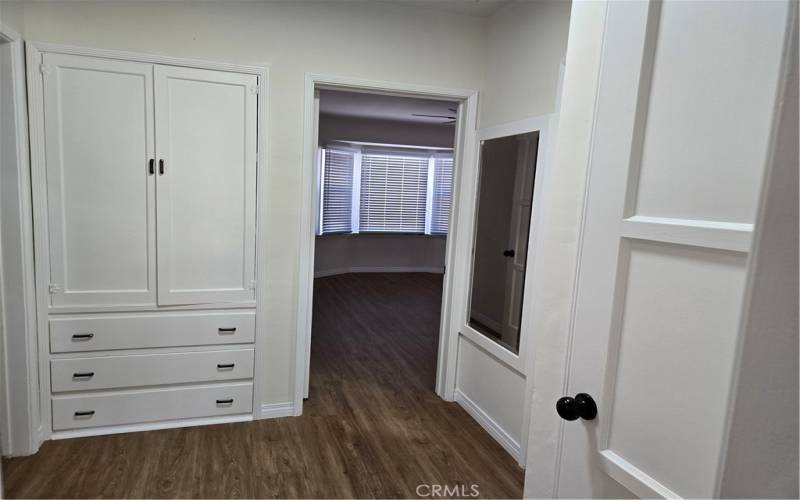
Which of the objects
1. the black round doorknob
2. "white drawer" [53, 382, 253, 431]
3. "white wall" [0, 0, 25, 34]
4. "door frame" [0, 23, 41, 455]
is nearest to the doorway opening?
"white drawer" [53, 382, 253, 431]

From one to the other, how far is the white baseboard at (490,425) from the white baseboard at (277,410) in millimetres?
1131

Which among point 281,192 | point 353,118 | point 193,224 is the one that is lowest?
point 193,224

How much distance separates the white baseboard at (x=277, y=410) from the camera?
297 cm

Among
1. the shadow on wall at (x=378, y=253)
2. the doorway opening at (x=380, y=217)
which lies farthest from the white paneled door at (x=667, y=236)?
the shadow on wall at (x=378, y=253)

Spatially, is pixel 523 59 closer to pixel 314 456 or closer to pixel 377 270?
pixel 314 456

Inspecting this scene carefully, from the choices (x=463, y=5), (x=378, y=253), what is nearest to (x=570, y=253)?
(x=463, y=5)

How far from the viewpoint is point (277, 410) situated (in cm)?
300

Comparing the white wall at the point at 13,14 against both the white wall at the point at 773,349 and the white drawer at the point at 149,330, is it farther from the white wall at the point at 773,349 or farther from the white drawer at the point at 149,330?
the white wall at the point at 773,349

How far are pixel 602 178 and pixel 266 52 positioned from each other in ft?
7.45

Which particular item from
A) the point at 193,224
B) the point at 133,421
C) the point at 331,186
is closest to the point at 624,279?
the point at 193,224

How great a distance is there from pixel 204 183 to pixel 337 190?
4.81 meters

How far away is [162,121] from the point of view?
2.55 m

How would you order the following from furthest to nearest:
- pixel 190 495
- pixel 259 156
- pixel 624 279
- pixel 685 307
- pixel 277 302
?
pixel 277 302
pixel 259 156
pixel 190 495
pixel 624 279
pixel 685 307

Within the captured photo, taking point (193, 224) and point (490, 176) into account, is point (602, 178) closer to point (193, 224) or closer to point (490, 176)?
point (490, 176)
